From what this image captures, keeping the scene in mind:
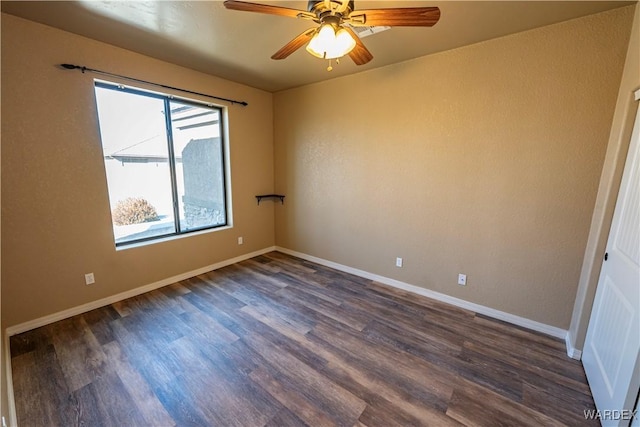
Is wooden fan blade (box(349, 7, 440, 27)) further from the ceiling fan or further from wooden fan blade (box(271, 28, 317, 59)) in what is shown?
wooden fan blade (box(271, 28, 317, 59))

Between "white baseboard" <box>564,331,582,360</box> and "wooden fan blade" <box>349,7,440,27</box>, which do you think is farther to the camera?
"white baseboard" <box>564,331,582,360</box>

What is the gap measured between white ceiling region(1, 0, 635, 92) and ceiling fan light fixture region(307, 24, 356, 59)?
20.1 inches

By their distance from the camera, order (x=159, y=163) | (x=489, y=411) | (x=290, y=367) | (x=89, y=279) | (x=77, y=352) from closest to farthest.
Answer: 1. (x=489, y=411)
2. (x=290, y=367)
3. (x=77, y=352)
4. (x=89, y=279)
5. (x=159, y=163)

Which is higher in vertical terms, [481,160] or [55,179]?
[481,160]

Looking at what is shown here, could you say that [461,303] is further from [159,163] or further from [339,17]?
[159,163]

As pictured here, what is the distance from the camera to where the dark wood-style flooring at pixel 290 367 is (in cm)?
157

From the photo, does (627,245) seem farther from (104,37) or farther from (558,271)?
(104,37)

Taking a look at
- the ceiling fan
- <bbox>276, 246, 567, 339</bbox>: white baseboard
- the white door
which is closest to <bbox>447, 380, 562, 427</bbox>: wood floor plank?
the white door

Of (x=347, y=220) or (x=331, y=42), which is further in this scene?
(x=347, y=220)

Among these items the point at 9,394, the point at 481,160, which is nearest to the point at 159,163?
the point at 9,394

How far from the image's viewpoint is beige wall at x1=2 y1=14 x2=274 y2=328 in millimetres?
2141

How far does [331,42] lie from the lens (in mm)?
1615

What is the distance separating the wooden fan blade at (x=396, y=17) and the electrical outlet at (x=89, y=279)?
10.8 feet

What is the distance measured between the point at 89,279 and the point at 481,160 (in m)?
4.13
